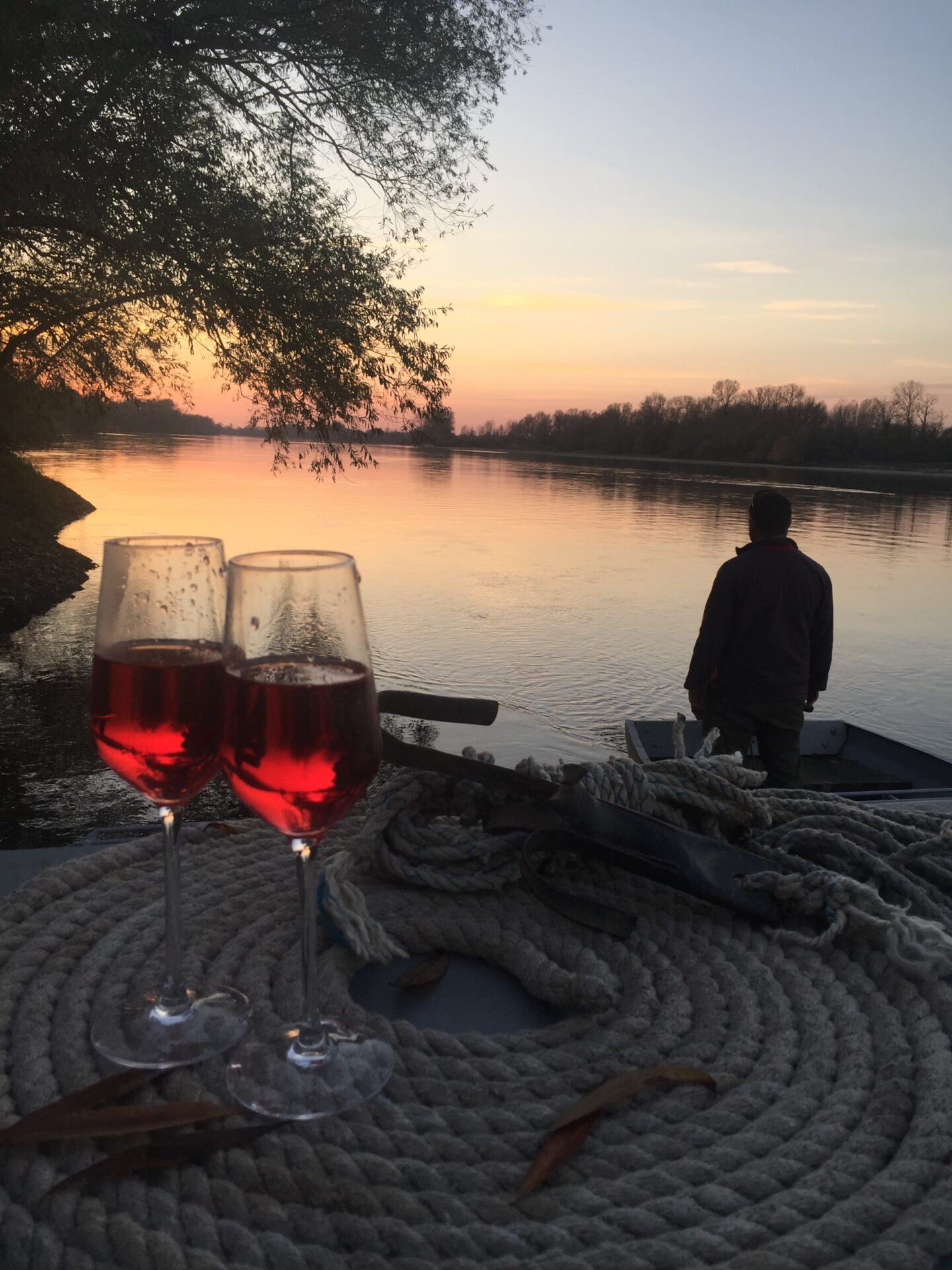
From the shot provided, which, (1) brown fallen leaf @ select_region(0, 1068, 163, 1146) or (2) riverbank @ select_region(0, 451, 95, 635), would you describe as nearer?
(1) brown fallen leaf @ select_region(0, 1068, 163, 1146)

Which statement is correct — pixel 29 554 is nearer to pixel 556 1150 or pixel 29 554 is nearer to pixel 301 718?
pixel 301 718

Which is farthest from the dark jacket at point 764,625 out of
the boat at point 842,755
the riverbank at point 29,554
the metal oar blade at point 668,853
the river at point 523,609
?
the riverbank at point 29,554

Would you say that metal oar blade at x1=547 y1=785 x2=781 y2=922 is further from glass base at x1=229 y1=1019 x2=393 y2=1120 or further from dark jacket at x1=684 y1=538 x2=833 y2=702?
dark jacket at x1=684 y1=538 x2=833 y2=702

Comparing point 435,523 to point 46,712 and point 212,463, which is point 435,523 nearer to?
point 46,712

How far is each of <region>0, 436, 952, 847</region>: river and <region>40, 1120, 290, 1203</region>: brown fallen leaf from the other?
7.04 m

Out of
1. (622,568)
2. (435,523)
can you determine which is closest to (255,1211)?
(622,568)

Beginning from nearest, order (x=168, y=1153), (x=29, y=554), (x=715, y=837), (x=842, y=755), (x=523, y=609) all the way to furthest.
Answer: (x=168, y=1153)
(x=715, y=837)
(x=842, y=755)
(x=523, y=609)
(x=29, y=554)

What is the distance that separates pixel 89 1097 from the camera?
2.73 feet

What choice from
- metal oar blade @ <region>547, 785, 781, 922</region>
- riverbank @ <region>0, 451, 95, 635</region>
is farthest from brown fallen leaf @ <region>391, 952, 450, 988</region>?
riverbank @ <region>0, 451, 95, 635</region>

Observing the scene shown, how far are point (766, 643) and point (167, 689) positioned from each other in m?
4.94

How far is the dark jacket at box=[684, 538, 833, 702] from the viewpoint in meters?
5.41

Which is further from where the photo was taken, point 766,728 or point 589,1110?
point 766,728

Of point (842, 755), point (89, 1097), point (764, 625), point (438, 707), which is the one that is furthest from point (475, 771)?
point (842, 755)

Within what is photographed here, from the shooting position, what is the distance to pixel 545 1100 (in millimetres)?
878
